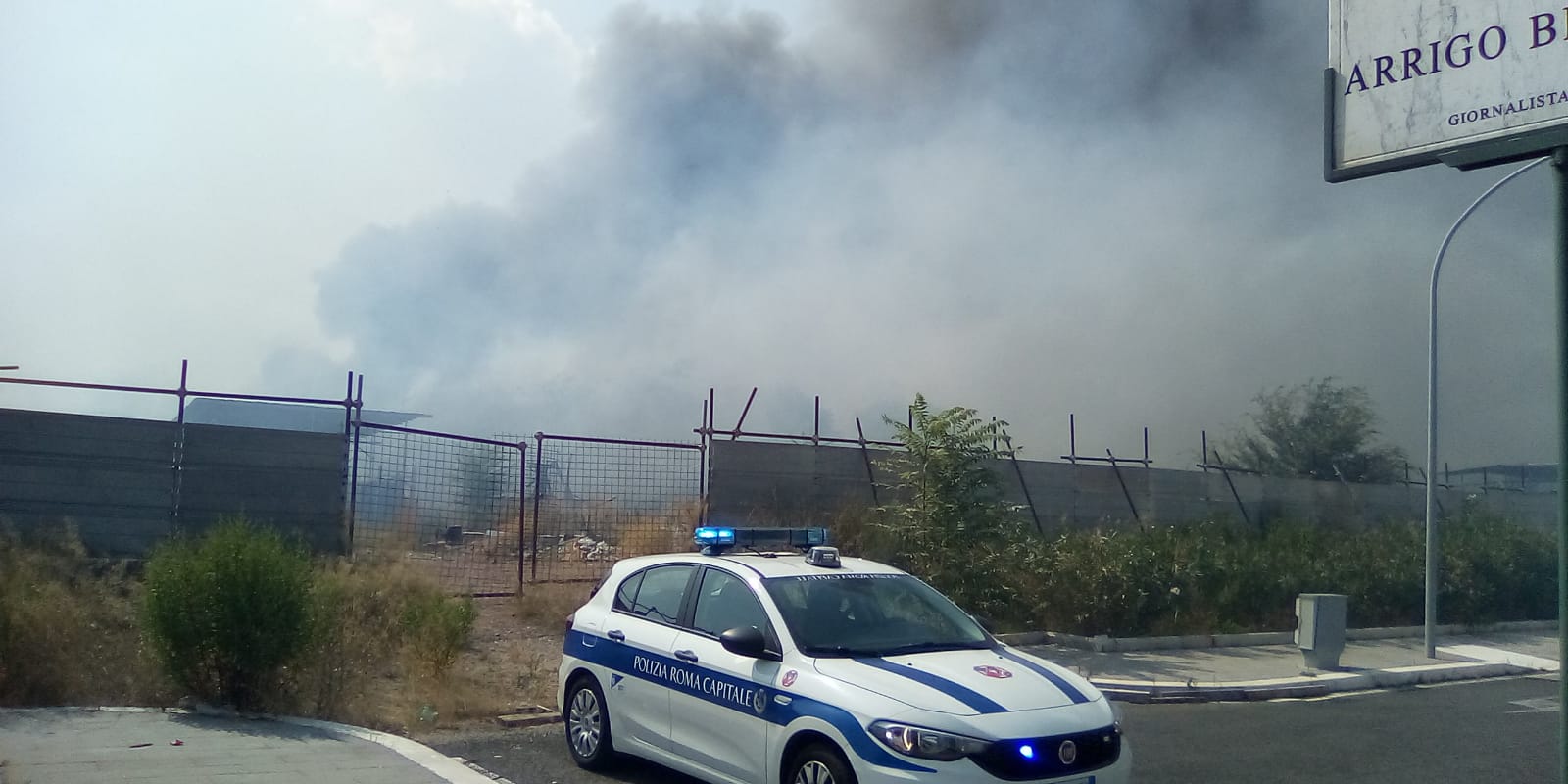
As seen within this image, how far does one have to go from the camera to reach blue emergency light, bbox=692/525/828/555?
727 centimetres

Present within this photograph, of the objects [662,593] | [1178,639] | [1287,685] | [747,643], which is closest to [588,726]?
[662,593]

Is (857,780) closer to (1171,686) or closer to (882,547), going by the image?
(1171,686)

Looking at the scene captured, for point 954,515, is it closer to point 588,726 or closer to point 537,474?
point 537,474

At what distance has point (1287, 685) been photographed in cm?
1159

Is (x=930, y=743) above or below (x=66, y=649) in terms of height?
above

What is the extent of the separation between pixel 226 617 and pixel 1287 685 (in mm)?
9950

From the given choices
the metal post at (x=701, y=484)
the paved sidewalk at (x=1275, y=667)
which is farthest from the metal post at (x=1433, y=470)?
the metal post at (x=701, y=484)

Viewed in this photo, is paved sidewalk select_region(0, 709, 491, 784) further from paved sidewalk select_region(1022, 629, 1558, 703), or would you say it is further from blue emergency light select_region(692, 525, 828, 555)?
paved sidewalk select_region(1022, 629, 1558, 703)

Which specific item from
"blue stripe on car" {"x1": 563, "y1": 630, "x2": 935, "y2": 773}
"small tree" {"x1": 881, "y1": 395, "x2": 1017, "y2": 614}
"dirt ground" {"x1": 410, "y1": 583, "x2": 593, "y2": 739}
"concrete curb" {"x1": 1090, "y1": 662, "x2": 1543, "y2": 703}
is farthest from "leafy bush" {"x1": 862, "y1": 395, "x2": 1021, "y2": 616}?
"blue stripe on car" {"x1": 563, "y1": 630, "x2": 935, "y2": 773}

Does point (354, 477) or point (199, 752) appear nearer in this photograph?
point (199, 752)

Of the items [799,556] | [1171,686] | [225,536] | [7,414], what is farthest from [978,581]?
[7,414]

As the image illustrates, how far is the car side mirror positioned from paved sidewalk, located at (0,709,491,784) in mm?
2016

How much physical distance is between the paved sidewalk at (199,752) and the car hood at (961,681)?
2.67m

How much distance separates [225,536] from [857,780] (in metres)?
5.68
